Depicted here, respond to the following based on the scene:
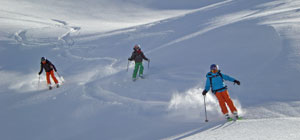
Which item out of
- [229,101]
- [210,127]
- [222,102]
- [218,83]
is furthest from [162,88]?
[210,127]

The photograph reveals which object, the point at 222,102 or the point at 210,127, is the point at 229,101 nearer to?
the point at 222,102

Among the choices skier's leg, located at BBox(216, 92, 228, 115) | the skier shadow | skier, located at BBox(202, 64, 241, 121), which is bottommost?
the skier shadow

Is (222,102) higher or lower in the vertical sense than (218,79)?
lower

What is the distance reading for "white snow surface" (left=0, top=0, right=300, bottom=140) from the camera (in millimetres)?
7530

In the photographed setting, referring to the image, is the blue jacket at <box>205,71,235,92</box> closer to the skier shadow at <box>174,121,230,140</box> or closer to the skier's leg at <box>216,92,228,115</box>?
the skier's leg at <box>216,92,228,115</box>

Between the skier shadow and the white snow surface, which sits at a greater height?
the white snow surface

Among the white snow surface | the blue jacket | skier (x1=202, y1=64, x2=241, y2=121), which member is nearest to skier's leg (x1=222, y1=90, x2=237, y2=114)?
skier (x1=202, y1=64, x2=241, y2=121)

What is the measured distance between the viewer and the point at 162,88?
34.9ft

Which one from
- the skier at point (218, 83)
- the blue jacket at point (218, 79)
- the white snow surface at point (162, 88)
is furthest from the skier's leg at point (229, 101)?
the white snow surface at point (162, 88)

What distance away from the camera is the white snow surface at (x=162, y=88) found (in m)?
7.53

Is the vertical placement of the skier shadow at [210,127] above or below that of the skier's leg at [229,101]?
below

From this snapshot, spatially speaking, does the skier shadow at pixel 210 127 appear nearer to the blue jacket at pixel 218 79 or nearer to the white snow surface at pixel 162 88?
the white snow surface at pixel 162 88

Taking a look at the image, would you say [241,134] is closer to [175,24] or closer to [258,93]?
[258,93]

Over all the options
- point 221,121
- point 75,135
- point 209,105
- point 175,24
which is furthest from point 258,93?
point 175,24
